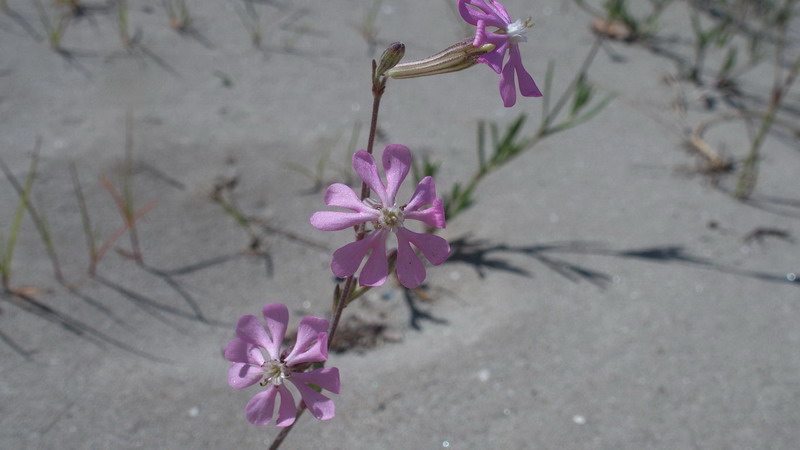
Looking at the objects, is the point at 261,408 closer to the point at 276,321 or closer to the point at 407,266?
the point at 276,321

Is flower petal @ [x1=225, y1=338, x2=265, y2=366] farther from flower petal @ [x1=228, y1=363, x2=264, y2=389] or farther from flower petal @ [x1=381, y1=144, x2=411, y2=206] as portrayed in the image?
flower petal @ [x1=381, y1=144, x2=411, y2=206]

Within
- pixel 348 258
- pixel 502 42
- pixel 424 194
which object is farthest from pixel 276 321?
pixel 502 42

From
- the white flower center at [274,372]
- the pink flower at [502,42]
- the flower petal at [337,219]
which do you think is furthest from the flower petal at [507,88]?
the white flower center at [274,372]

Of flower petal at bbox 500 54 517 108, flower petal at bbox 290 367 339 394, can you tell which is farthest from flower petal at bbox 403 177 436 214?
flower petal at bbox 290 367 339 394

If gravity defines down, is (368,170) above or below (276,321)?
above

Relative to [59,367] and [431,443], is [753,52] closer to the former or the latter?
[431,443]

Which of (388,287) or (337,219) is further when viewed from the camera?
(388,287)
